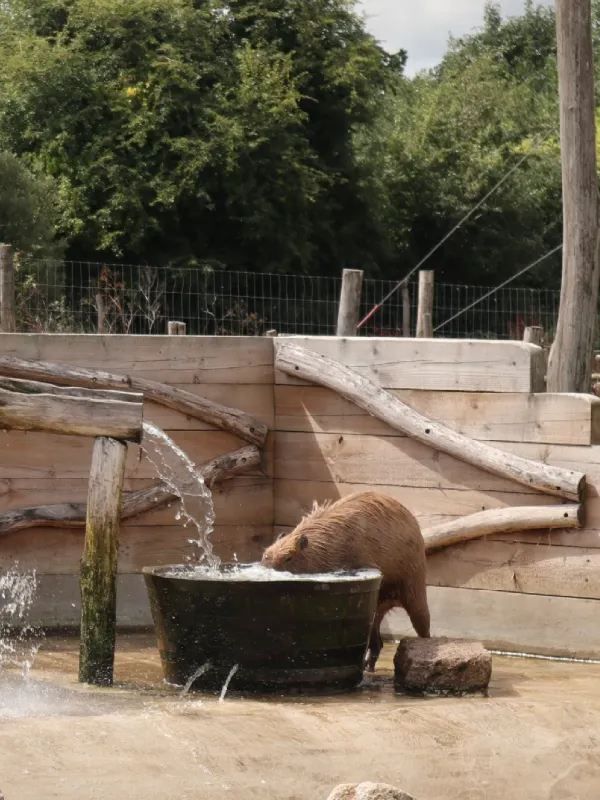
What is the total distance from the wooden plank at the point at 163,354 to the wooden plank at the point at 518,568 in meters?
1.50

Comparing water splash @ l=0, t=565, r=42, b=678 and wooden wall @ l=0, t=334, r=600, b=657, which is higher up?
wooden wall @ l=0, t=334, r=600, b=657

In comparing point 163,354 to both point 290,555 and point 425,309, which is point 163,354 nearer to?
point 290,555

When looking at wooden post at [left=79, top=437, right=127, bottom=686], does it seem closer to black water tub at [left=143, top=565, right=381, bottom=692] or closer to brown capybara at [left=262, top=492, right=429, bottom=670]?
black water tub at [left=143, top=565, right=381, bottom=692]

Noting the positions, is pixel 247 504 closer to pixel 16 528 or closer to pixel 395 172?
pixel 16 528

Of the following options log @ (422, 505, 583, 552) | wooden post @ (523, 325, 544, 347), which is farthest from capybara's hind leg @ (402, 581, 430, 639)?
wooden post @ (523, 325, 544, 347)

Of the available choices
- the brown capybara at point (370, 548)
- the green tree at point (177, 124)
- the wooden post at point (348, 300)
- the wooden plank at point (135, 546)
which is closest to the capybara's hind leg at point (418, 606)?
the brown capybara at point (370, 548)

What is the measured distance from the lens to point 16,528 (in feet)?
24.1

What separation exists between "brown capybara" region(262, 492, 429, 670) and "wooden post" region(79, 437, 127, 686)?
0.74m

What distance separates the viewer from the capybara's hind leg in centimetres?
671

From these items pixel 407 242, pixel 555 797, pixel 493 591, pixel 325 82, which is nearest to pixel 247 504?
pixel 493 591

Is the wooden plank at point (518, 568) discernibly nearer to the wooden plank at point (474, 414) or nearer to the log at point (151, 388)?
the wooden plank at point (474, 414)

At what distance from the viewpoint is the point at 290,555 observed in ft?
20.7

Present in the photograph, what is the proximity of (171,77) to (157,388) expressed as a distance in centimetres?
1510

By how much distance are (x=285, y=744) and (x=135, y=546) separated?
2723mm
